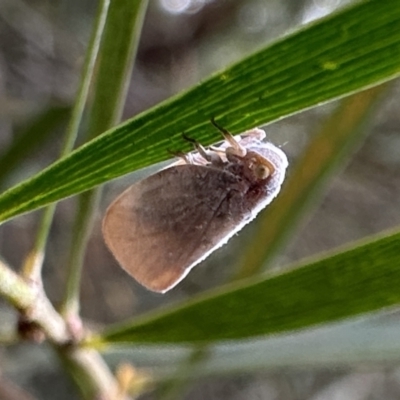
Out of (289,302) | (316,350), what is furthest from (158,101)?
(289,302)

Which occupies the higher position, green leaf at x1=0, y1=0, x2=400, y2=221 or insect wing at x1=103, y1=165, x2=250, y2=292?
insect wing at x1=103, y1=165, x2=250, y2=292

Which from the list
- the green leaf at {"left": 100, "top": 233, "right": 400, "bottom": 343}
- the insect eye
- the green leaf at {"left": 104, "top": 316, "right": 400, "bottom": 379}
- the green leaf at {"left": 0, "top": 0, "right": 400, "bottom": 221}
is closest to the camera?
the green leaf at {"left": 0, "top": 0, "right": 400, "bottom": 221}

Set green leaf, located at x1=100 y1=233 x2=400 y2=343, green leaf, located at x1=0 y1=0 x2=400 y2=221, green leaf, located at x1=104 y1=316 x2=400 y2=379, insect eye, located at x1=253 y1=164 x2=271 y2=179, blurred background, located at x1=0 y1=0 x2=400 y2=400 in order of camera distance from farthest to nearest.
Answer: blurred background, located at x1=0 y1=0 x2=400 y2=400
green leaf, located at x1=104 y1=316 x2=400 y2=379
insect eye, located at x1=253 y1=164 x2=271 y2=179
green leaf, located at x1=100 y1=233 x2=400 y2=343
green leaf, located at x1=0 y1=0 x2=400 y2=221

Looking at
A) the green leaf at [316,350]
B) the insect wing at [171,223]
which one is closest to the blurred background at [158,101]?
the green leaf at [316,350]

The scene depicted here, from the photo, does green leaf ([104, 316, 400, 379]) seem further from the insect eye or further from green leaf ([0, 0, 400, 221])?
green leaf ([0, 0, 400, 221])

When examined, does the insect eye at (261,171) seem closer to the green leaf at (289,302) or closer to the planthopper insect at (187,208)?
the planthopper insect at (187,208)

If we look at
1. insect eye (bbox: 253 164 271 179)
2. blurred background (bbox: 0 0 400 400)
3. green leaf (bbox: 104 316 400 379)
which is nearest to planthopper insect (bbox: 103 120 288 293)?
insect eye (bbox: 253 164 271 179)

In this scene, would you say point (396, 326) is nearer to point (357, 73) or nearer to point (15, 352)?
point (357, 73)

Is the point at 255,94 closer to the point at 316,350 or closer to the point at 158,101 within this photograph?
the point at 316,350
